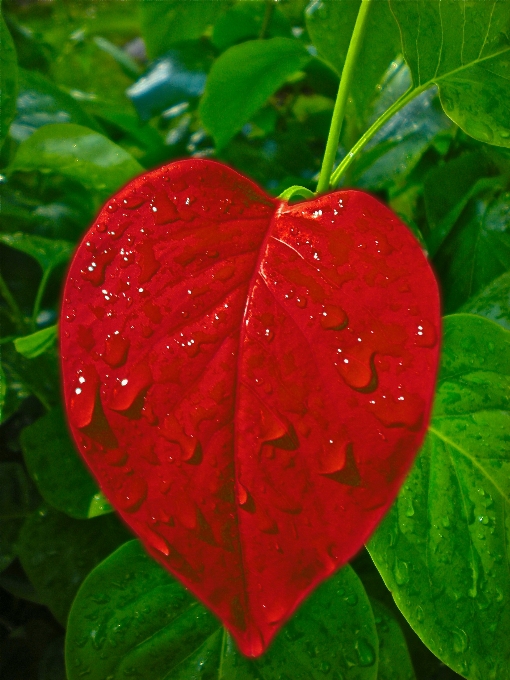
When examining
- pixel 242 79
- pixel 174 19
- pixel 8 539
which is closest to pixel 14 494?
pixel 8 539

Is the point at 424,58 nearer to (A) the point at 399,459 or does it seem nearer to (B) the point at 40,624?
(A) the point at 399,459

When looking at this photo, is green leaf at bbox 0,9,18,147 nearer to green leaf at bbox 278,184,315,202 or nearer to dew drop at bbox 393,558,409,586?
green leaf at bbox 278,184,315,202

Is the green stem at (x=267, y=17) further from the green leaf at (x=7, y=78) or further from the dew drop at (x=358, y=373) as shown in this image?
the dew drop at (x=358, y=373)

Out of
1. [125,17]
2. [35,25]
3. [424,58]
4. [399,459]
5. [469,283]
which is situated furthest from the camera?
[125,17]

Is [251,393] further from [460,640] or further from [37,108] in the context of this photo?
[37,108]

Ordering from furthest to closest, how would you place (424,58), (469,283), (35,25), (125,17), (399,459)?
(125,17) < (35,25) < (469,283) < (424,58) < (399,459)

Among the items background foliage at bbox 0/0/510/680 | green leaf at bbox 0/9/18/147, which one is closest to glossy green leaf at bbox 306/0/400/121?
background foliage at bbox 0/0/510/680

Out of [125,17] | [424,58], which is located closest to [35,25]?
[125,17]
